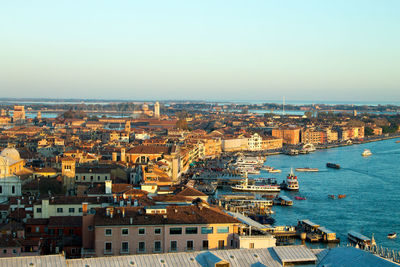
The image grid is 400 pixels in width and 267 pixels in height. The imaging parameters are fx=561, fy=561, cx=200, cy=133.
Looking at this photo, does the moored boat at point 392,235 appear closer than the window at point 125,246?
No

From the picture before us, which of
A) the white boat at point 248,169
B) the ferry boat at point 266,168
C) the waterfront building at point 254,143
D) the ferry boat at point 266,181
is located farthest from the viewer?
the waterfront building at point 254,143

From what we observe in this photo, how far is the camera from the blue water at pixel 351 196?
404 inches

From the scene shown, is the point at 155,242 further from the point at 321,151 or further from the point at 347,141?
the point at 347,141

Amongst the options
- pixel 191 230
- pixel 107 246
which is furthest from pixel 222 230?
pixel 107 246

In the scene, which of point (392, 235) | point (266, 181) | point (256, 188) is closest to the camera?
point (392, 235)

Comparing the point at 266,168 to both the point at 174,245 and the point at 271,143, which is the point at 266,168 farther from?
the point at 174,245

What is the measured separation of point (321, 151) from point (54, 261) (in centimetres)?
2425

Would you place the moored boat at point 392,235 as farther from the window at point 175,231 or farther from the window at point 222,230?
the window at point 175,231

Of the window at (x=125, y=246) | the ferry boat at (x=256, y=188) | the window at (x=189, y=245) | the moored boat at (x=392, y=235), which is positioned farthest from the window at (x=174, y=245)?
the ferry boat at (x=256, y=188)

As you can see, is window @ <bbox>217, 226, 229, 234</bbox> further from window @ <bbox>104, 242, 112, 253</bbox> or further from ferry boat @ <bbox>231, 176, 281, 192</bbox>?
ferry boat @ <bbox>231, 176, 281, 192</bbox>

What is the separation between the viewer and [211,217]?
6324mm

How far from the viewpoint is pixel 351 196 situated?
13367 millimetres

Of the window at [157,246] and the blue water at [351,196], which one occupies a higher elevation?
the window at [157,246]

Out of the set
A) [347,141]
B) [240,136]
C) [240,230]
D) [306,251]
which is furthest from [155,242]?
[347,141]
